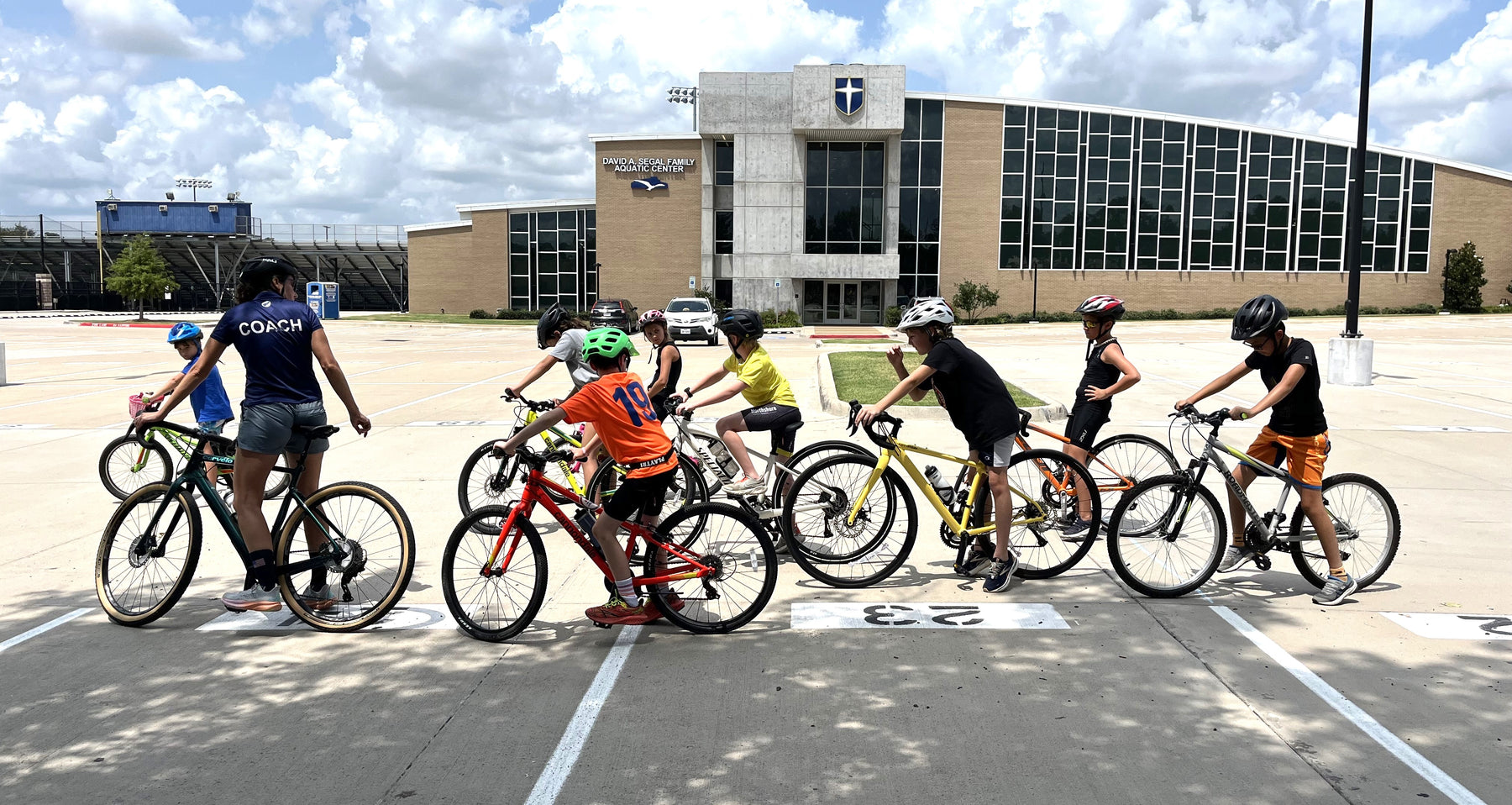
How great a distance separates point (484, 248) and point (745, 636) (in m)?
63.3

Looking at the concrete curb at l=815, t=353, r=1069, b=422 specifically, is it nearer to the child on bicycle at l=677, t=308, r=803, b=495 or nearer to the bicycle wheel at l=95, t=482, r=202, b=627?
the child on bicycle at l=677, t=308, r=803, b=495

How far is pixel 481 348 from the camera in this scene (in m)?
32.4

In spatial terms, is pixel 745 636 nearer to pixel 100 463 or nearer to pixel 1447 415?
pixel 100 463

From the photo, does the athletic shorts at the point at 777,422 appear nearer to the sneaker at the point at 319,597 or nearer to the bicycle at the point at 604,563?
the bicycle at the point at 604,563

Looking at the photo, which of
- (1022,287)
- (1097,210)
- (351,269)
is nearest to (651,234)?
(1022,287)

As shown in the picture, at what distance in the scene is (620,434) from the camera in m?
5.07

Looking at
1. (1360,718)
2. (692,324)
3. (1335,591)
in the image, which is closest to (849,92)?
(692,324)

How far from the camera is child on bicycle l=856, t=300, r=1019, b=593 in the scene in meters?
5.92

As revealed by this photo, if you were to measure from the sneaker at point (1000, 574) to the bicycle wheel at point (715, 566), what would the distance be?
5.00 ft

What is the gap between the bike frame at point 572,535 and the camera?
5.13 meters

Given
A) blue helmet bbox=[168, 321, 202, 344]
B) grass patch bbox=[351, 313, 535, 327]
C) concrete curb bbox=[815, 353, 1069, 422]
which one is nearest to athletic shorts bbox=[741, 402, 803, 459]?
blue helmet bbox=[168, 321, 202, 344]

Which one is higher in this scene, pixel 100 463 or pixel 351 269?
pixel 351 269

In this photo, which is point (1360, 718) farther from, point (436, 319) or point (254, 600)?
point (436, 319)

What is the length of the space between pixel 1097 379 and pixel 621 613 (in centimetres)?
382
